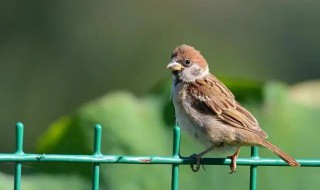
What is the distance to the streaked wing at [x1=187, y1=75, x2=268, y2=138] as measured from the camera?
5.44 m

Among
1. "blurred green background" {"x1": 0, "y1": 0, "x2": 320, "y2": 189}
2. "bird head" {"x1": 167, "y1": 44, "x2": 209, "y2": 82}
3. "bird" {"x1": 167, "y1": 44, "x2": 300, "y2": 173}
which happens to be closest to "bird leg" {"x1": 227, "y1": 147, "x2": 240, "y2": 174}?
"bird" {"x1": 167, "y1": 44, "x2": 300, "y2": 173}

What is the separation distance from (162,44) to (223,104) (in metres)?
4.04

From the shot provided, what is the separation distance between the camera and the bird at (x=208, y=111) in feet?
17.6

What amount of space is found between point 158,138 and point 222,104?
0.99 ft

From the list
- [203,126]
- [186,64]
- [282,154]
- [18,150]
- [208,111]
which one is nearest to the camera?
[18,150]

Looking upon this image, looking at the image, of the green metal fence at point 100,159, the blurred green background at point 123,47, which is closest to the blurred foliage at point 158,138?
the blurred green background at point 123,47

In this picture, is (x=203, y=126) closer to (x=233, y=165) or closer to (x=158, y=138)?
(x=158, y=138)

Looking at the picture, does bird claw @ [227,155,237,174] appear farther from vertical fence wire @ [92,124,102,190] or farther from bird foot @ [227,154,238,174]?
vertical fence wire @ [92,124,102,190]

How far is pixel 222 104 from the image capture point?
218 inches

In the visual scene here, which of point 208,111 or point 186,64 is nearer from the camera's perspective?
point 208,111

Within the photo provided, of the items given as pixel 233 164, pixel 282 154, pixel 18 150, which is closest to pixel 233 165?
pixel 233 164

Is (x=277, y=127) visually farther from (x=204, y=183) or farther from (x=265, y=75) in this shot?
(x=265, y=75)

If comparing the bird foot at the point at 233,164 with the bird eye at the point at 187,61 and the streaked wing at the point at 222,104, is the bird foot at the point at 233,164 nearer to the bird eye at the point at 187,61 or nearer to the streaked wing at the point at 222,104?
the streaked wing at the point at 222,104

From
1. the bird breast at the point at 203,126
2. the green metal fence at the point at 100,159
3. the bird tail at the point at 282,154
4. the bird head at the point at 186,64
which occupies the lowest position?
the green metal fence at the point at 100,159
